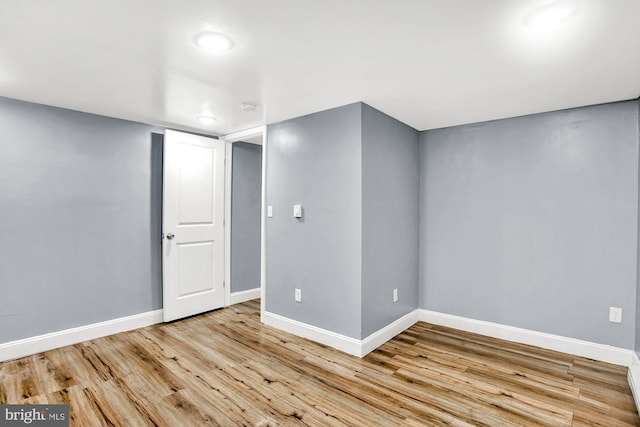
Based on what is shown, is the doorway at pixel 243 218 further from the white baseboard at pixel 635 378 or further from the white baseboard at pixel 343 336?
the white baseboard at pixel 635 378

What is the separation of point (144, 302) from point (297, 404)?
2.35m

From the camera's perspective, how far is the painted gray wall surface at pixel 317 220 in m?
2.93

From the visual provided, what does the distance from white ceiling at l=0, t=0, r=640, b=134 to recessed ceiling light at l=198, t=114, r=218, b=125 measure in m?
0.28

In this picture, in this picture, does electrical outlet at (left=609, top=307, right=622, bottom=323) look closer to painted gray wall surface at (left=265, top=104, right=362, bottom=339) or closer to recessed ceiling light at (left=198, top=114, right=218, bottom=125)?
painted gray wall surface at (left=265, top=104, right=362, bottom=339)

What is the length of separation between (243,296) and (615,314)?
401 centimetres

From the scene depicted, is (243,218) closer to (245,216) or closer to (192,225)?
(245,216)

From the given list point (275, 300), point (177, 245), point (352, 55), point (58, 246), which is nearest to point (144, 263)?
point (177, 245)

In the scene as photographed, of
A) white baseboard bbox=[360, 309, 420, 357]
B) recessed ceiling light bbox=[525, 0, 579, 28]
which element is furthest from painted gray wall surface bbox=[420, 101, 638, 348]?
recessed ceiling light bbox=[525, 0, 579, 28]

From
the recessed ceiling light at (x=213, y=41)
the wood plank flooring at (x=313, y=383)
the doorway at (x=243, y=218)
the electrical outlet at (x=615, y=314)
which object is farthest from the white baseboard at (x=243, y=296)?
the electrical outlet at (x=615, y=314)

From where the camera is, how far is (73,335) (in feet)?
10.3

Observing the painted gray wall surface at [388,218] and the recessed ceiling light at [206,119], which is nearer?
the painted gray wall surface at [388,218]

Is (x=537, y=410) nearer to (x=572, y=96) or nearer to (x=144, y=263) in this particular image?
(x=572, y=96)

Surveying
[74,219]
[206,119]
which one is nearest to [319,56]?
[206,119]

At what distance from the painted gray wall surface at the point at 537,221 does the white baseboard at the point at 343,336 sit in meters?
0.58
